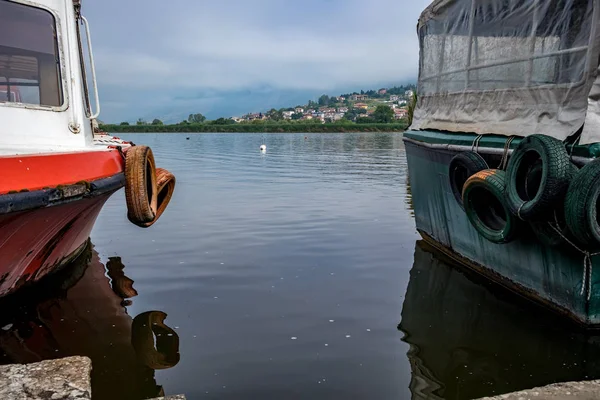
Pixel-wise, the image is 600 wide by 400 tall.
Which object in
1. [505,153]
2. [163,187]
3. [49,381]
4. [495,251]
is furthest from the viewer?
[163,187]

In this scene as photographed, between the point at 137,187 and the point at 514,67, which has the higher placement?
the point at 514,67

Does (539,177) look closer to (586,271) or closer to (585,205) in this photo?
(585,205)

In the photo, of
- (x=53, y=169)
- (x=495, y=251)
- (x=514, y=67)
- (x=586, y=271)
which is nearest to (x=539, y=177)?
(x=586, y=271)

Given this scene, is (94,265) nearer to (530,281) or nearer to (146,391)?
(146,391)

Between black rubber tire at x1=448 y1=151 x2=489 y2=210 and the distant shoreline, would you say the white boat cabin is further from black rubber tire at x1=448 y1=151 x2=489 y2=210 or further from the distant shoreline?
the distant shoreline

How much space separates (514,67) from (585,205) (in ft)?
7.79

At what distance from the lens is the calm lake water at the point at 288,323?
4281 mm

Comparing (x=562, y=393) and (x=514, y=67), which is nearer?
(x=562, y=393)

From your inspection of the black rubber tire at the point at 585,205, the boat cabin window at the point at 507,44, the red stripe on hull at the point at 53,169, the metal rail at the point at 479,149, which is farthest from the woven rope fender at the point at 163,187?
the black rubber tire at the point at 585,205

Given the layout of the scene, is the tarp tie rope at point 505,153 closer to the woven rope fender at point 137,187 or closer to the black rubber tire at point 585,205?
the black rubber tire at point 585,205

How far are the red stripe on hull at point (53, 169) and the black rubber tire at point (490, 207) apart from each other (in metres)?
3.85

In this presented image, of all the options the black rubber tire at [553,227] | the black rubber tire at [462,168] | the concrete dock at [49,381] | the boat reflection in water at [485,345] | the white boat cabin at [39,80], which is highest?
the white boat cabin at [39,80]

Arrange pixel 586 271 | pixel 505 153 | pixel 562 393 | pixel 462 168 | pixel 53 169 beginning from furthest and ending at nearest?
pixel 462 168, pixel 505 153, pixel 53 169, pixel 586 271, pixel 562 393

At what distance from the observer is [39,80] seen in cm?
553
